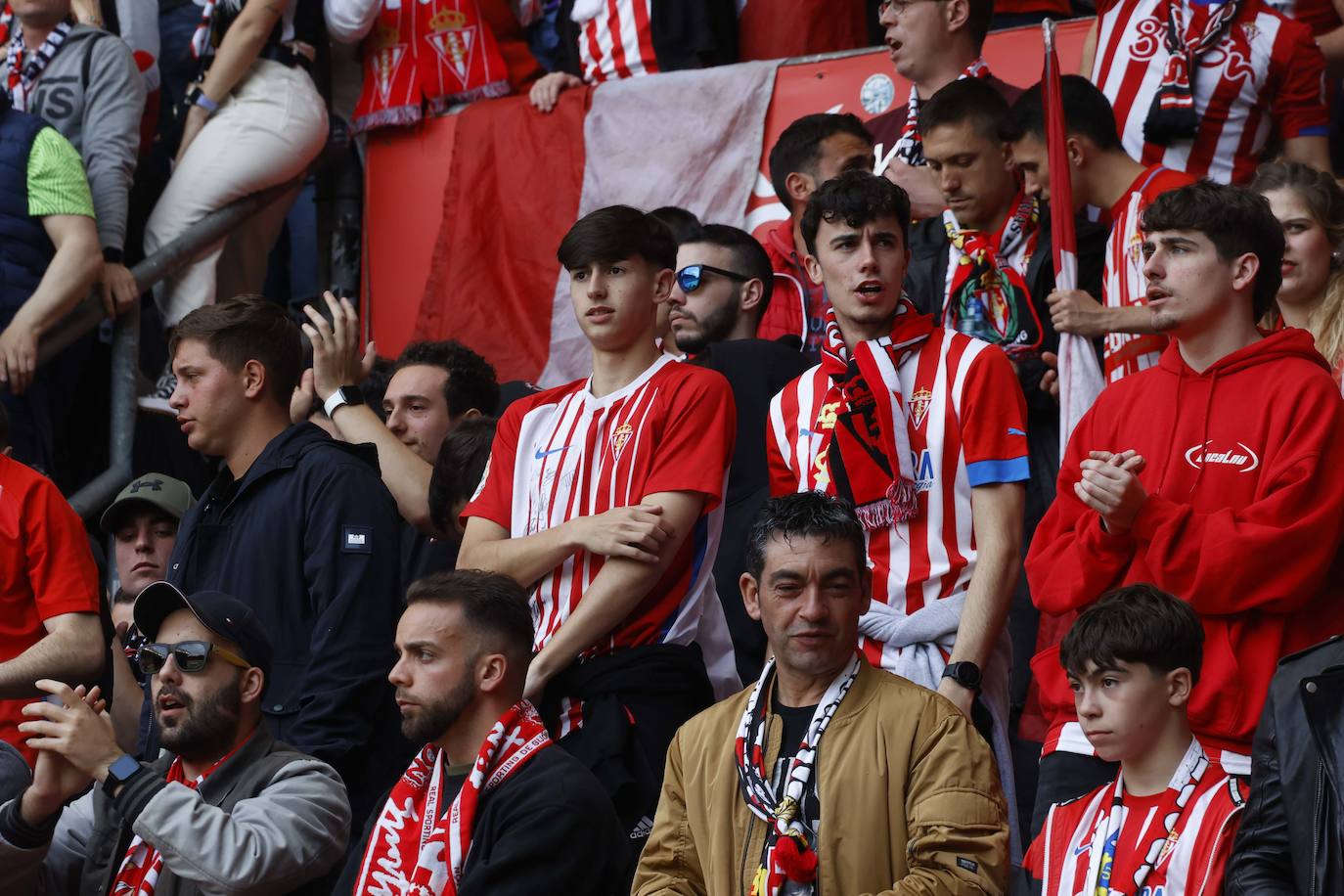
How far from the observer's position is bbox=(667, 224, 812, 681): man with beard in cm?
610

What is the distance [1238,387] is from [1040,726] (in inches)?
64.0

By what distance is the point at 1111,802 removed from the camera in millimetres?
4297

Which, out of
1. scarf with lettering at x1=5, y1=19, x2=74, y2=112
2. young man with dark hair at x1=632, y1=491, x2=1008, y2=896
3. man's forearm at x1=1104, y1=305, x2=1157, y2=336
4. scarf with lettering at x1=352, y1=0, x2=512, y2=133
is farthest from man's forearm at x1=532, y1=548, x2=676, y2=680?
scarf with lettering at x1=352, y1=0, x2=512, y2=133

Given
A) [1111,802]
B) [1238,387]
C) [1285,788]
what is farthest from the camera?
[1238,387]

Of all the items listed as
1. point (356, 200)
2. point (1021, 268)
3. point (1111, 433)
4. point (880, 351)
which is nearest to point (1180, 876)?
point (1111, 433)

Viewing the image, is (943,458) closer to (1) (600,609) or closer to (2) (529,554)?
(1) (600,609)

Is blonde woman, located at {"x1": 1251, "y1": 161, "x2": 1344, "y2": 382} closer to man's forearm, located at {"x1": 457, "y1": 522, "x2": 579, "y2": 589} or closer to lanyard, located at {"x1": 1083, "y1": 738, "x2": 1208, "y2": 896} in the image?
lanyard, located at {"x1": 1083, "y1": 738, "x2": 1208, "y2": 896}

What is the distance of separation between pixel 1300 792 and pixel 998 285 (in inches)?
112

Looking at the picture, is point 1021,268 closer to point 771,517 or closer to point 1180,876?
point 771,517

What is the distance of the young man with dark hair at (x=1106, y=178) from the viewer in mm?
6320

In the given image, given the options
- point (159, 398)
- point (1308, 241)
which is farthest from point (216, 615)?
point (159, 398)

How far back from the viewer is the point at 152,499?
6.86m

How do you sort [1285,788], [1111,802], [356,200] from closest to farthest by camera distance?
1. [1285,788]
2. [1111,802]
3. [356,200]

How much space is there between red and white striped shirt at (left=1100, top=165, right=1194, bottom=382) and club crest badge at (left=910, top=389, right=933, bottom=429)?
1.12m
